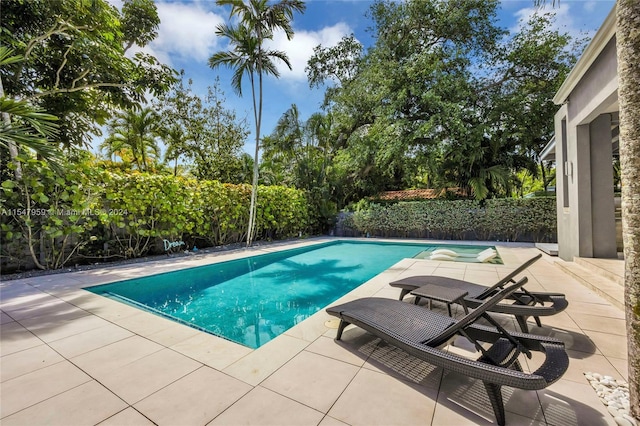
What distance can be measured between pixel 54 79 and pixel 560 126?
53.2 ft

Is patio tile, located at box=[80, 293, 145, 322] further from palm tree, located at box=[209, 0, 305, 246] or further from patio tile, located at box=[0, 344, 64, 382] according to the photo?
palm tree, located at box=[209, 0, 305, 246]

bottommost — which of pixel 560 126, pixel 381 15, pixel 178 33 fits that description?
pixel 560 126

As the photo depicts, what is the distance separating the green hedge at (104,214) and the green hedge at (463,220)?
7627 mm

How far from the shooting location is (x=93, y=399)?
225cm

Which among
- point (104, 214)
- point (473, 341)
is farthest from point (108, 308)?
point (473, 341)

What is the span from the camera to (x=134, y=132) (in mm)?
18094

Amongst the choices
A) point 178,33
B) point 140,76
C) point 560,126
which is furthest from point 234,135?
point 560,126

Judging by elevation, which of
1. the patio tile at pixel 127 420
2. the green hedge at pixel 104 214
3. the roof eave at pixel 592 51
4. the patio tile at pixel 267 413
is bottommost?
the patio tile at pixel 267 413

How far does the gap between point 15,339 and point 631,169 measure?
6.33 metres

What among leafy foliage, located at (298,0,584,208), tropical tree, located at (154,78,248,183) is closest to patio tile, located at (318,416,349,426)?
leafy foliage, located at (298,0,584,208)

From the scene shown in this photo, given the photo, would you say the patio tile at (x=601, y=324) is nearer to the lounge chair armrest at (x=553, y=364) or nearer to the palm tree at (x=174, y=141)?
the lounge chair armrest at (x=553, y=364)

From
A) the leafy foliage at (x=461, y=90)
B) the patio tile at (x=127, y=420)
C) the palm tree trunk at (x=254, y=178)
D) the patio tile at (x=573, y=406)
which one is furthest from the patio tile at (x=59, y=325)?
the leafy foliage at (x=461, y=90)

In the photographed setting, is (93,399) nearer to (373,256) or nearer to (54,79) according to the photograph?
(373,256)

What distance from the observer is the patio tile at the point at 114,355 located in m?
2.71
